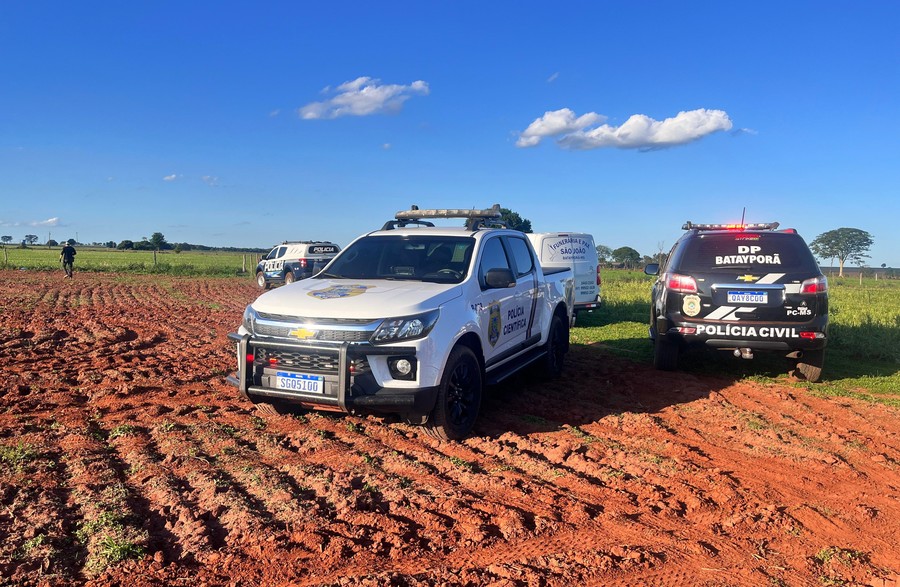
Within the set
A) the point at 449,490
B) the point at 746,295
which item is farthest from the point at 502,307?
the point at 746,295

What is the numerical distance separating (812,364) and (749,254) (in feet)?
5.77

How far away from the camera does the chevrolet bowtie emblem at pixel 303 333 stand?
16.8ft

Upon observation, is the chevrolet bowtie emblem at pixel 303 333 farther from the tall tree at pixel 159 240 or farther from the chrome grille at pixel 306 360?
the tall tree at pixel 159 240

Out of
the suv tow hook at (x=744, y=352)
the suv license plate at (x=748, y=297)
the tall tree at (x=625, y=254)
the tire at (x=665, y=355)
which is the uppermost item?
the tall tree at (x=625, y=254)

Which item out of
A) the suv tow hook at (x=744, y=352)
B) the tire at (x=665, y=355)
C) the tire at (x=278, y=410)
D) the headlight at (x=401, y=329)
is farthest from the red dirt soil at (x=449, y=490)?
the tire at (x=665, y=355)

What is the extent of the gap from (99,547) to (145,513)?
0.47 metres

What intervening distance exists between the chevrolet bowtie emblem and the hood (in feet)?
0.39

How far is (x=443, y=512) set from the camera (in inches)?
154

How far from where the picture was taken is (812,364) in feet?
27.1

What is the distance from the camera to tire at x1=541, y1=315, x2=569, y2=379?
7895mm

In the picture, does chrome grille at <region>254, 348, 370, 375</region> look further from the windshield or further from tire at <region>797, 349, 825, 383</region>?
tire at <region>797, 349, 825, 383</region>

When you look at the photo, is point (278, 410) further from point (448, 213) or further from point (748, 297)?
point (748, 297)

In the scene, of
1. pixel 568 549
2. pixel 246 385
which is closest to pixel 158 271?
pixel 246 385

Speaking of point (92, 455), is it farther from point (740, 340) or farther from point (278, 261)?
point (278, 261)
